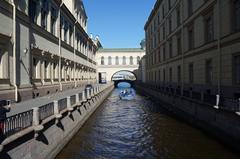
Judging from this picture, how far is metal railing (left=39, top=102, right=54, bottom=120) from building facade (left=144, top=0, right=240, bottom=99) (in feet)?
34.0

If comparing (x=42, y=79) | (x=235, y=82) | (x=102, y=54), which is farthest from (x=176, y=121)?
(x=102, y=54)

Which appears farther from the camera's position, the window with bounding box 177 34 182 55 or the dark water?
the window with bounding box 177 34 182 55

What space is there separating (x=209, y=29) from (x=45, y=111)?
1616cm

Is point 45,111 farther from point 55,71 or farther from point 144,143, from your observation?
point 55,71

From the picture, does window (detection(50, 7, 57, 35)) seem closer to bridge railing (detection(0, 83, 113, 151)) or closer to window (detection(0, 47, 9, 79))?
window (detection(0, 47, 9, 79))

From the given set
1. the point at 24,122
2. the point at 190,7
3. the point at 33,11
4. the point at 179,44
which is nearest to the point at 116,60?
the point at 179,44

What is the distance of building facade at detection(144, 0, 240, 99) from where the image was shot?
16484 mm

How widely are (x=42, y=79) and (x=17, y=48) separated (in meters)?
6.39

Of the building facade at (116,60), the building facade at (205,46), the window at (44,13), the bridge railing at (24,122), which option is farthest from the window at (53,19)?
the building facade at (116,60)

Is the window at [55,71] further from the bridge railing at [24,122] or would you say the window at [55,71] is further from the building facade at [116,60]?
the building facade at [116,60]

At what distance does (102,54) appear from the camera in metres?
81.8

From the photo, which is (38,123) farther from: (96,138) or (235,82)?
(235,82)

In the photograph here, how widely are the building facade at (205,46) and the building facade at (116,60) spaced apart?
46226 mm

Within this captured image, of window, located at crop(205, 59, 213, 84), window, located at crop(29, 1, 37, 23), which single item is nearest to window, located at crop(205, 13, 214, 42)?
window, located at crop(205, 59, 213, 84)
